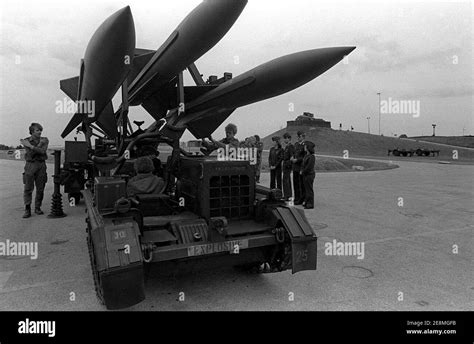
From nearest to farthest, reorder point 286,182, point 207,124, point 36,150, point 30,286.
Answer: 1. point 30,286
2. point 207,124
3. point 36,150
4. point 286,182

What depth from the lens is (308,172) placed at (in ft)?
28.2

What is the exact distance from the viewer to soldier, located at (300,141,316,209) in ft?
28.0

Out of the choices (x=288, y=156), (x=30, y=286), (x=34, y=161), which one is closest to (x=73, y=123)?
(x=34, y=161)

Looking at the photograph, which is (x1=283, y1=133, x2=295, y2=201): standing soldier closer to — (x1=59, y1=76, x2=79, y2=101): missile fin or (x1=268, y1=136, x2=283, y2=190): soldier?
(x1=268, y1=136, x2=283, y2=190): soldier

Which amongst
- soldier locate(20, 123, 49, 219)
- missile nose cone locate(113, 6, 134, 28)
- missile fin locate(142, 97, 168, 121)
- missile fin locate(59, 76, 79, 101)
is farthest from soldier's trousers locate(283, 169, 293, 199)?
missile nose cone locate(113, 6, 134, 28)

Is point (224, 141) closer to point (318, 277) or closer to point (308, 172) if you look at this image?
point (308, 172)

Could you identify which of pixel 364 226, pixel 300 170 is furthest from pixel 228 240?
pixel 300 170

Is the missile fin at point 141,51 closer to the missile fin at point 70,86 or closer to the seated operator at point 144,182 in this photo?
the missile fin at point 70,86

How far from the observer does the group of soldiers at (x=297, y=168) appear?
863cm

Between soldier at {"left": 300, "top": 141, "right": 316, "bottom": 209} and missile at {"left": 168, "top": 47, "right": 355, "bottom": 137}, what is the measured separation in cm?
283

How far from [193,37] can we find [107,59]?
134 centimetres

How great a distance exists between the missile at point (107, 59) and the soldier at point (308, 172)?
4722mm
